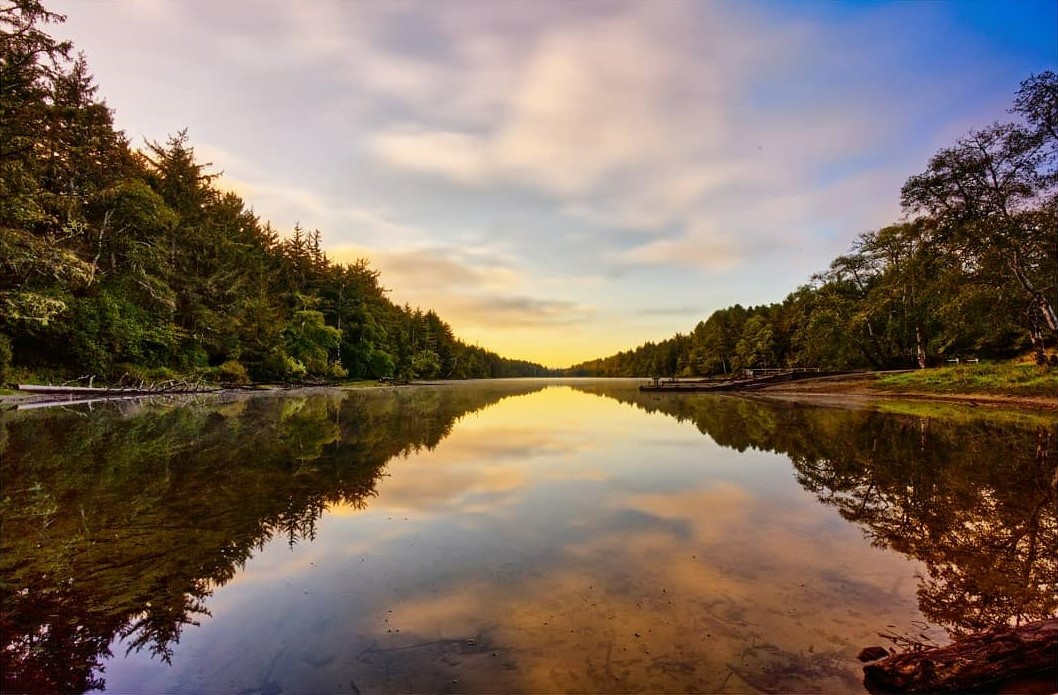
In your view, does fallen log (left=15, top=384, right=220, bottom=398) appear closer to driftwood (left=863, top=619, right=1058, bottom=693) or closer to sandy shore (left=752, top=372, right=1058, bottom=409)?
driftwood (left=863, top=619, right=1058, bottom=693)

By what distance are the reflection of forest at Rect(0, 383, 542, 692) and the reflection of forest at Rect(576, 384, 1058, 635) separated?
824cm

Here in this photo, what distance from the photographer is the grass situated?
26578mm

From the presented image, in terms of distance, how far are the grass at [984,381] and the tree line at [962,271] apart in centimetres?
179

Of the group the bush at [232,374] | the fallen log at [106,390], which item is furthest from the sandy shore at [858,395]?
the bush at [232,374]

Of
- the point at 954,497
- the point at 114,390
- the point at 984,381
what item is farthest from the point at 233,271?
the point at 984,381

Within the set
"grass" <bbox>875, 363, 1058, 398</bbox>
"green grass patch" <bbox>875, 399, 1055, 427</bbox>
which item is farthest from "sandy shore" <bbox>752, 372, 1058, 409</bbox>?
"green grass patch" <bbox>875, 399, 1055, 427</bbox>

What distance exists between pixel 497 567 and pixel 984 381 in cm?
3923

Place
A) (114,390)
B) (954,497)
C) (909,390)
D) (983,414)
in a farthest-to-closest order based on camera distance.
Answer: (909,390) → (114,390) → (983,414) → (954,497)

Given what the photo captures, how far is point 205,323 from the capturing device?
46156 millimetres

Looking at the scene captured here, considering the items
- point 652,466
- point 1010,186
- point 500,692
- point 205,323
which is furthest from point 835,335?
point 205,323

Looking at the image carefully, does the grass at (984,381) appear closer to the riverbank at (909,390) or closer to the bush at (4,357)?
the riverbank at (909,390)

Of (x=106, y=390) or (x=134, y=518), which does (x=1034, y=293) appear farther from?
(x=106, y=390)

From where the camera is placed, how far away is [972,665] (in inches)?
140

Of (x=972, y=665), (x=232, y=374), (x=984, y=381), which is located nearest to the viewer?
(x=972, y=665)
